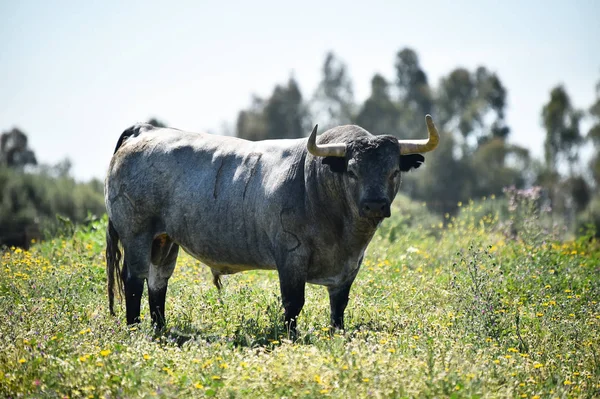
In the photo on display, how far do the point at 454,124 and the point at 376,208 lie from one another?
58.1 m

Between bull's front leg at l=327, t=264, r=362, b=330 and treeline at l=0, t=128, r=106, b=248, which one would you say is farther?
treeline at l=0, t=128, r=106, b=248

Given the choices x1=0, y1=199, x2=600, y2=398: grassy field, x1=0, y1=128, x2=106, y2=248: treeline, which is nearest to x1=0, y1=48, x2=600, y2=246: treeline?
x1=0, y1=128, x2=106, y2=248: treeline

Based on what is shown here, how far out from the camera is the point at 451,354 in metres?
5.36

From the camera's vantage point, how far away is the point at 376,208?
Answer: 6.10 m

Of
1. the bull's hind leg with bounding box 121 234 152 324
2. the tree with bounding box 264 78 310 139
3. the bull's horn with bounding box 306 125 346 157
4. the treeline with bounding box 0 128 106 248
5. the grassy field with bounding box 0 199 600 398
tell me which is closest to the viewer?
the grassy field with bounding box 0 199 600 398

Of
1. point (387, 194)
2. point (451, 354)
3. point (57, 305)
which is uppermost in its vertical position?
point (387, 194)

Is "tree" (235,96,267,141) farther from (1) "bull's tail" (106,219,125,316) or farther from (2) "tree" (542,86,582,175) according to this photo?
(1) "bull's tail" (106,219,125,316)

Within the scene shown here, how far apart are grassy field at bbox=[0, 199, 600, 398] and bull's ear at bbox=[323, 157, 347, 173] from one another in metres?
1.52

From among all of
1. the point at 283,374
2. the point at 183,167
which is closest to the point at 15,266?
the point at 183,167

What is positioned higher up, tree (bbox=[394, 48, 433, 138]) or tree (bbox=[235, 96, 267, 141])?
tree (bbox=[394, 48, 433, 138])

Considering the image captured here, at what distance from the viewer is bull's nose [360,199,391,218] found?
610 cm

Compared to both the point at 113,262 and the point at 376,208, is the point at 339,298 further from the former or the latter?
the point at 113,262

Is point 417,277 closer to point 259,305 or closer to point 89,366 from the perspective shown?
point 259,305

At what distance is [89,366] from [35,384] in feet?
1.21
